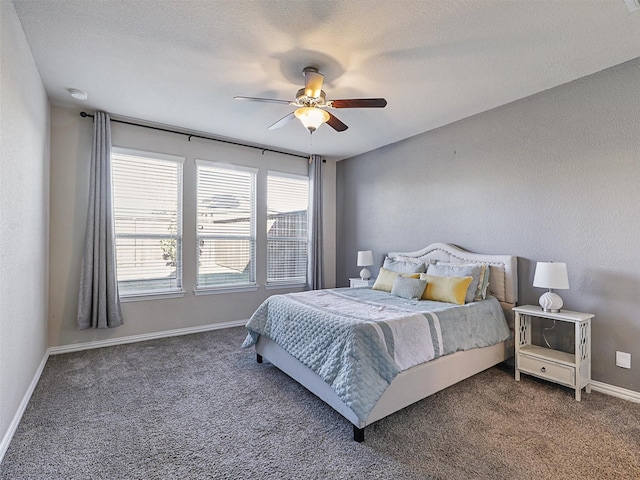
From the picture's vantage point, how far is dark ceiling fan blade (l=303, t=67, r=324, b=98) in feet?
8.47

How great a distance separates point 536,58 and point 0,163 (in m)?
3.81

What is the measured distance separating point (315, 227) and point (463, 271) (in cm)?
264

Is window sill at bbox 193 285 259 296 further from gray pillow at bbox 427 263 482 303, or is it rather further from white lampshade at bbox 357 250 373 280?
gray pillow at bbox 427 263 482 303

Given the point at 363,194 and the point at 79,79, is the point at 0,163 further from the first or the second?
the point at 363,194

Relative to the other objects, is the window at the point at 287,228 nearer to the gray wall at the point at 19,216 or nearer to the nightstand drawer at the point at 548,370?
the gray wall at the point at 19,216

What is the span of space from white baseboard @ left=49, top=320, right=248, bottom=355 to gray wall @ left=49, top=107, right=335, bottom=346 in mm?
41

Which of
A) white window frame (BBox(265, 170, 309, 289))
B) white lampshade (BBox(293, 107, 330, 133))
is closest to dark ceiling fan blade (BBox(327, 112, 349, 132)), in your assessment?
white lampshade (BBox(293, 107, 330, 133))

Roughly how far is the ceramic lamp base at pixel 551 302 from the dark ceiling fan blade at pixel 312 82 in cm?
263

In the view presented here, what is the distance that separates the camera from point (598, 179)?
2760mm

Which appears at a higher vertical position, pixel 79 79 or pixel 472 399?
pixel 79 79

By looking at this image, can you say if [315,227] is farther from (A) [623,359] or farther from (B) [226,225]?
(A) [623,359]

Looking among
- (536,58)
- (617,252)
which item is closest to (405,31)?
(536,58)

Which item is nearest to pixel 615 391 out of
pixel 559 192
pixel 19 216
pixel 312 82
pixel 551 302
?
pixel 551 302

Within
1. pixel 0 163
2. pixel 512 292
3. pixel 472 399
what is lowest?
pixel 472 399
